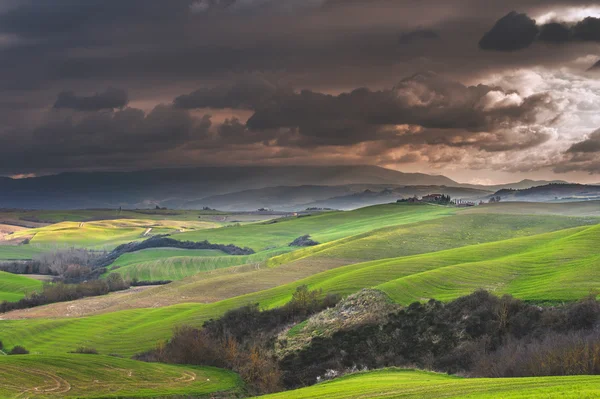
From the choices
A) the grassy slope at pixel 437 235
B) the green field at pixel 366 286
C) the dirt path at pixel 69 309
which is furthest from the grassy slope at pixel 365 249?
the dirt path at pixel 69 309

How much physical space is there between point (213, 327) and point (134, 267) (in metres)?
123

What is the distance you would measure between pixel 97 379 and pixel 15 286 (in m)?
138

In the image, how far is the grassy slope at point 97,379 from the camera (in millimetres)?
42656

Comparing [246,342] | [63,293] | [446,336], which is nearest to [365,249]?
[246,342]

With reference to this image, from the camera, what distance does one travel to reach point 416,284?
74.6 meters

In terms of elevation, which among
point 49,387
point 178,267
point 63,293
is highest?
point 49,387

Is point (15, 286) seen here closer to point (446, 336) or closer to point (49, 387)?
point (49, 387)

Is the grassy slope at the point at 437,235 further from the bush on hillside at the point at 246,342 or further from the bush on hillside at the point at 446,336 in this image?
the bush on hillside at the point at 446,336

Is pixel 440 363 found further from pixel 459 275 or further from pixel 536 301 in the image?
pixel 459 275

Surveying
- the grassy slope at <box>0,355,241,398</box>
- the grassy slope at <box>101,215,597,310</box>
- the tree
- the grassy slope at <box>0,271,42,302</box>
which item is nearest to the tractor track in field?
the grassy slope at <box>0,355,241,398</box>

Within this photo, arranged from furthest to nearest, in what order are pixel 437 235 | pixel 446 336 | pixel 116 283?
pixel 116 283 → pixel 437 235 → pixel 446 336

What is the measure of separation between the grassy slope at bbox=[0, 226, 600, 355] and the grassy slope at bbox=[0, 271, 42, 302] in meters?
48.9

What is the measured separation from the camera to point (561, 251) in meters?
88.4

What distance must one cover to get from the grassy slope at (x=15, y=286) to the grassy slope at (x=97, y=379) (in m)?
113
